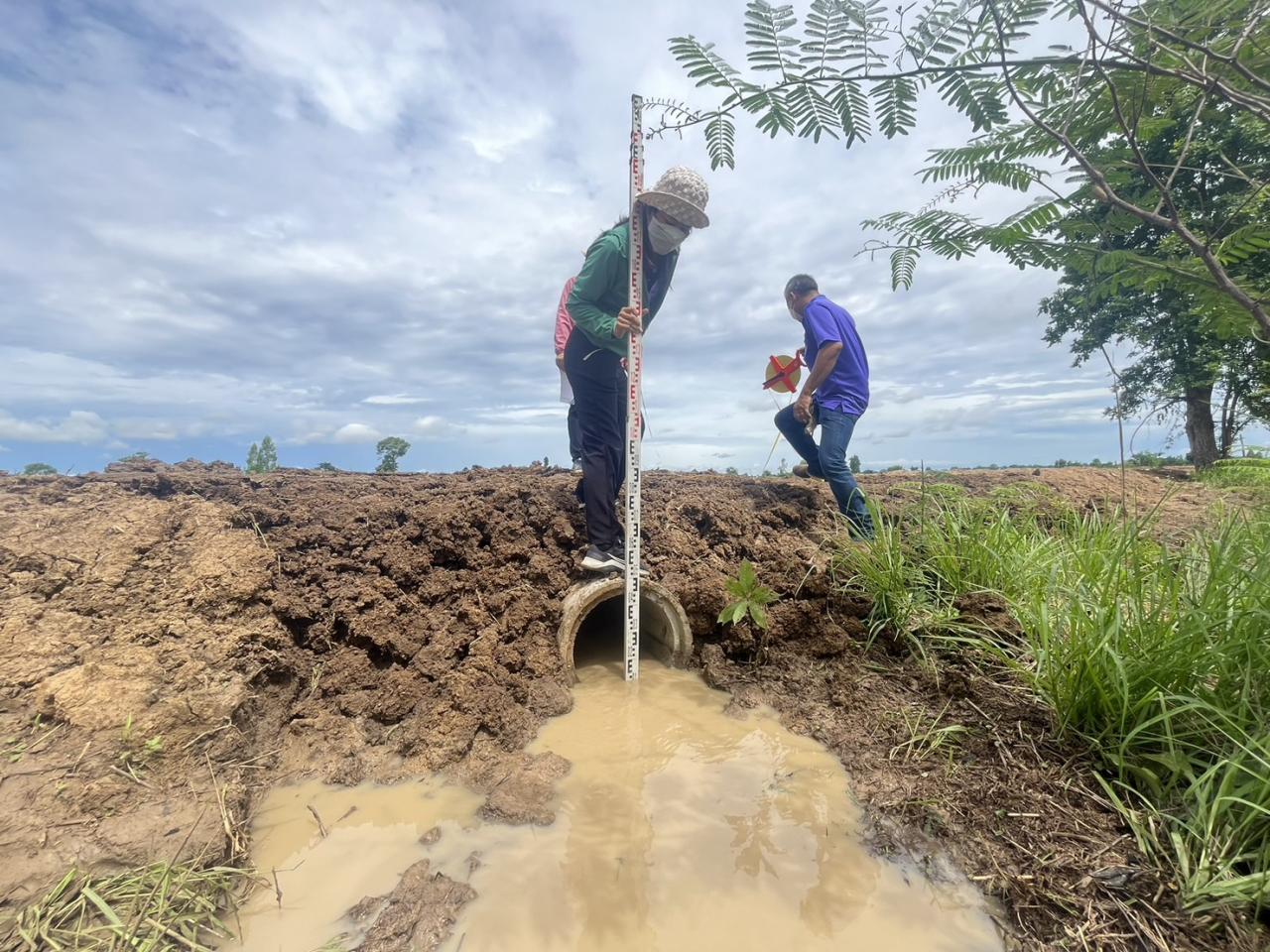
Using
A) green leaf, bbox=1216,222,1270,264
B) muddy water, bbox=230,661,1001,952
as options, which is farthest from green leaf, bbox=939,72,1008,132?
muddy water, bbox=230,661,1001,952

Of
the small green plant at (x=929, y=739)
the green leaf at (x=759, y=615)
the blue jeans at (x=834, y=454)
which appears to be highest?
the blue jeans at (x=834, y=454)

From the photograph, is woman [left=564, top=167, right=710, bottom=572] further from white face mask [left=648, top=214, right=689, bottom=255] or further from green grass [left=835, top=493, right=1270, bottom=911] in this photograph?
green grass [left=835, top=493, right=1270, bottom=911]

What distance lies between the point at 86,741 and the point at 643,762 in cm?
224

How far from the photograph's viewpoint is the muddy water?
176cm

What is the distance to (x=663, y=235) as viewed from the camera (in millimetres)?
3520

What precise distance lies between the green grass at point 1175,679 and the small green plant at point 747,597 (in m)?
0.84

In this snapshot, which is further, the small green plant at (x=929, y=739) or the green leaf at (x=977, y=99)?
the small green plant at (x=929, y=739)

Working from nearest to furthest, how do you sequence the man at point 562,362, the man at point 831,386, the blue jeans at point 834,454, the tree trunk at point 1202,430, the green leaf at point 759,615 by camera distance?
1. the green leaf at point 759,615
2. the blue jeans at point 834,454
3. the man at point 831,386
4. the man at point 562,362
5. the tree trunk at point 1202,430

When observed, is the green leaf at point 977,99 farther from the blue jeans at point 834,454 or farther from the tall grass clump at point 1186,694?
the blue jeans at point 834,454

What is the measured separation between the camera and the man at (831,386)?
173 inches

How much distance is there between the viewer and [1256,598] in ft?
6.40

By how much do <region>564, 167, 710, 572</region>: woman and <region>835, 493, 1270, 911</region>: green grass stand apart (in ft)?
6.38

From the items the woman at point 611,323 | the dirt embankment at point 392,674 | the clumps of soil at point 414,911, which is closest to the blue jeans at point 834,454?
the dirt embankment at point 392,674

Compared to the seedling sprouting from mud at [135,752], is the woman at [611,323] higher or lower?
higher
